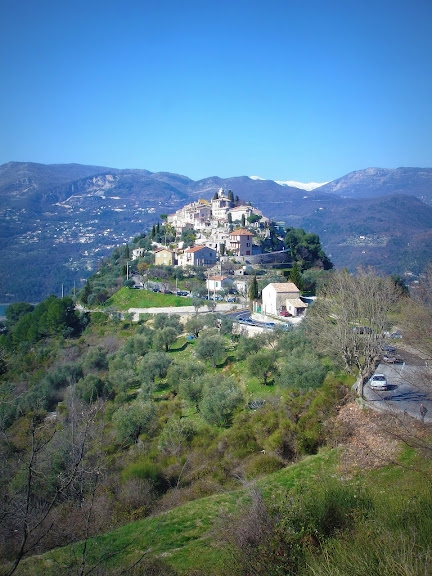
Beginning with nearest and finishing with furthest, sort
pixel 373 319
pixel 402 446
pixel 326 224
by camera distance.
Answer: pixel 402 446 → pixel 373 319 → pixel 326 224

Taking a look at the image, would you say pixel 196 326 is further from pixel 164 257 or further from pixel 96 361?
pixel 164 257

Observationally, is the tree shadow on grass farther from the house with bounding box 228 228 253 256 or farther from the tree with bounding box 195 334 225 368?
the house with bounding box 228 228 253 256

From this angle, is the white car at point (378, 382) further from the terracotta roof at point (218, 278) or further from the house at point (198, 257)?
the house at point (198, 257)

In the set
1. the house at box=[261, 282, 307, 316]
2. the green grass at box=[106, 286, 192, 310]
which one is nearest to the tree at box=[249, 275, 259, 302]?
the house at box=[261, 282, 307, 316]

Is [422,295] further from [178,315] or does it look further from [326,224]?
[326,224]

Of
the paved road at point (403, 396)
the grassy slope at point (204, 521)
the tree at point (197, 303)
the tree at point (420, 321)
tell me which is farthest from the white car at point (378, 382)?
the tree at point (197, 303)

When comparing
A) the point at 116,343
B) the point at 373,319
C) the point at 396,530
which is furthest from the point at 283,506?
the point at 116,343
